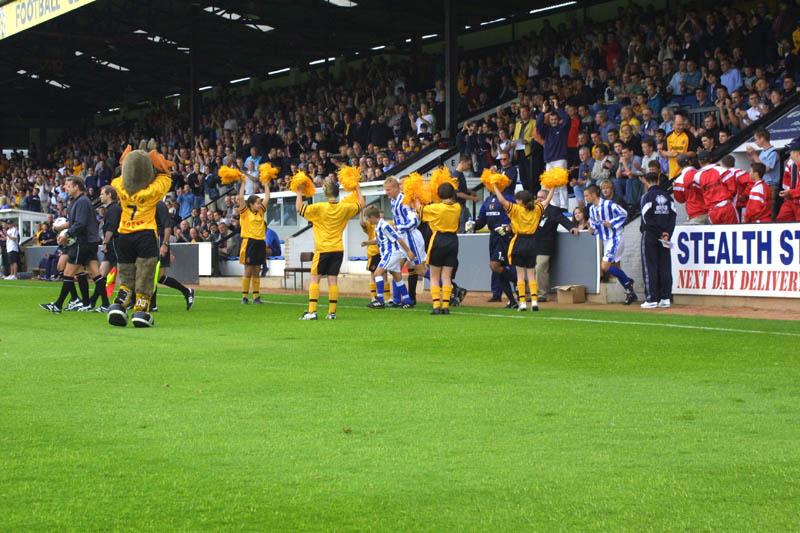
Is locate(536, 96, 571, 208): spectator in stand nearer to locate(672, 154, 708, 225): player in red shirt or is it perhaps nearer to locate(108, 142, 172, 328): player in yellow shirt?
locate(672, 154, 708, 225): player in red shirt

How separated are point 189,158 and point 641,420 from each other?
114 feet

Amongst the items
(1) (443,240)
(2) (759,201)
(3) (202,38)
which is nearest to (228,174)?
(1) (443,240)

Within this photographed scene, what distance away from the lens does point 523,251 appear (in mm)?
15961

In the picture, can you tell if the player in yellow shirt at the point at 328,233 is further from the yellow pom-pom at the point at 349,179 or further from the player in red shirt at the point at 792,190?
the player in red shirt at the point at 792,190

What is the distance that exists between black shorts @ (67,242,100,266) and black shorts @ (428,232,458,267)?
209 inches

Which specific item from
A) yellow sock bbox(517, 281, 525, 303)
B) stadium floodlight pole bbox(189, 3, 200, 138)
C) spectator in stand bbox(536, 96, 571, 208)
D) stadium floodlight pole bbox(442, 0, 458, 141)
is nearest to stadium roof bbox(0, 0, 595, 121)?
stadium floodlight pole bbox(189, 3, 200, 138)

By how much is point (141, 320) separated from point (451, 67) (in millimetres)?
15642

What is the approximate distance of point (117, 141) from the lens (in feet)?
159

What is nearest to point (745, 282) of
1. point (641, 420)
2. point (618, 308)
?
point (618, 308)

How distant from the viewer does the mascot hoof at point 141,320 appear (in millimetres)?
13230

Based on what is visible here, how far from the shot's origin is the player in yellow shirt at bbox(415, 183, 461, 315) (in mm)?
15938

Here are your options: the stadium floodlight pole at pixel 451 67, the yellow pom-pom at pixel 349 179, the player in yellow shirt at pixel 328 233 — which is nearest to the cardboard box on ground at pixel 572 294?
the yellow pom-pom at pixel 349 179

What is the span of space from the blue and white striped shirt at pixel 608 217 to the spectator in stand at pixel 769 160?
2.45m

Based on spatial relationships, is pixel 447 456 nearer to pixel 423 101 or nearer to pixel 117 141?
pixel 423 101
